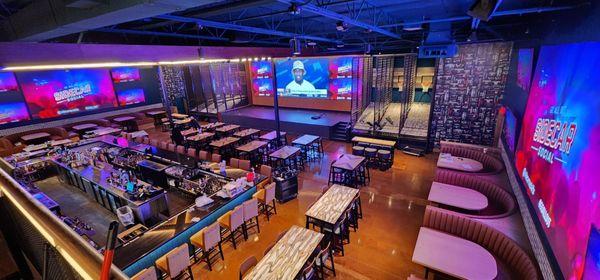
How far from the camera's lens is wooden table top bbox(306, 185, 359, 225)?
4.57 meters

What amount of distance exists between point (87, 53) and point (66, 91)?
828cm

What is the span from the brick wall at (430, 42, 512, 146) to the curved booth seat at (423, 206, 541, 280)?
5.05 m

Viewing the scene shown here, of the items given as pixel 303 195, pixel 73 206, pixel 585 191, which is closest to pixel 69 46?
pixel 73 206

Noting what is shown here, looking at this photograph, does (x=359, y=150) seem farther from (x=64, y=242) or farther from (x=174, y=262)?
(x=64, y=242)

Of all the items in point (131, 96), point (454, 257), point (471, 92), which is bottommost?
point (454, 257)

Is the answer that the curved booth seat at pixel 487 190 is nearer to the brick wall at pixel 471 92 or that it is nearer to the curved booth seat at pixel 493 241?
the curved booth seat at pixel 493 241

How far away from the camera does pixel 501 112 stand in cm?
767

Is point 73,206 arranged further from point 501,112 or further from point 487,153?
point 501,112

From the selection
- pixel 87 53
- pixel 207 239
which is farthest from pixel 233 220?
pixel 87 53

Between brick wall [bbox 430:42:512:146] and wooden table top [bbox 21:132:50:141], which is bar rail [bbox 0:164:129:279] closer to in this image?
brick wall [bbox 430:42:512:146]

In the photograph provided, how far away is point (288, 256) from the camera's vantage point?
3.68 meters

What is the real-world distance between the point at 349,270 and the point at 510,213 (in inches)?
121

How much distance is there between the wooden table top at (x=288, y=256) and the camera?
134 inches

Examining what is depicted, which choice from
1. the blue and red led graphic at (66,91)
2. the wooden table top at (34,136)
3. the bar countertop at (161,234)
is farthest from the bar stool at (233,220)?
the blue and red led graphic at (66,91)
